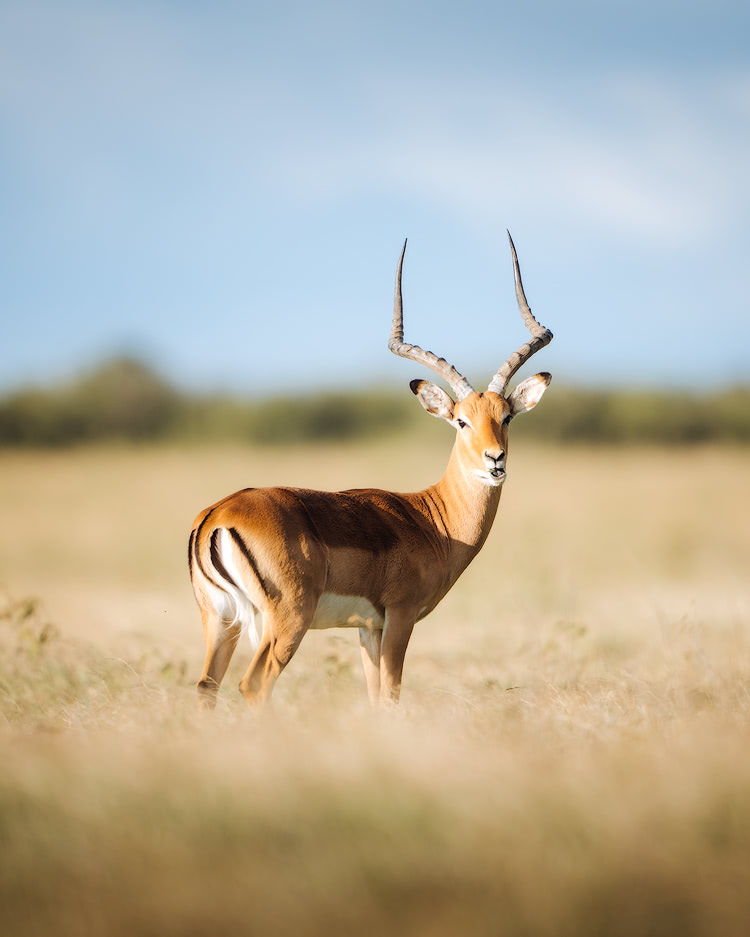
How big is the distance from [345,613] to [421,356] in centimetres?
251

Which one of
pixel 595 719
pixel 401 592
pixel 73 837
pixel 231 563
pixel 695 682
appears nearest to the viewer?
pixel 73 837

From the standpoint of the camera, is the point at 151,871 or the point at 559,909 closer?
the point at 559,909

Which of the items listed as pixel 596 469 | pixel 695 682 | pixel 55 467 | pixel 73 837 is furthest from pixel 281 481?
pixel 73 837

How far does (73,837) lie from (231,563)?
2.98 metres

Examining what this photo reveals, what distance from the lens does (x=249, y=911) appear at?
3697mm

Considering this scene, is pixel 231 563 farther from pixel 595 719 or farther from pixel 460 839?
pixel 460 839

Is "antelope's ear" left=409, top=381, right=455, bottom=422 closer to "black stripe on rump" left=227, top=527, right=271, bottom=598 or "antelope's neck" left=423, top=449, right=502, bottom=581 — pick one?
"antelope's neck" left=423, top=449, right=502, bottom=581

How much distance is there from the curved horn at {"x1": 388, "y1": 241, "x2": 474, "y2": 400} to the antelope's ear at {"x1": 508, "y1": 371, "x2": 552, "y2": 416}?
17.7 inches

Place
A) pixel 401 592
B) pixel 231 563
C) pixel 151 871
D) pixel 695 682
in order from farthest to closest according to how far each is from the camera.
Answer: pixel 695 682
pixel 401 592
pixel 231 563
pixel 151 871

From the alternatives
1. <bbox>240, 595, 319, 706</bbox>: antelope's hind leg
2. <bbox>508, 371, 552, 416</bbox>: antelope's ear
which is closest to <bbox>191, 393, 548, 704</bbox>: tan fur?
<bbox>240, 595, 319, 706</bbox>: antelope's hind leg

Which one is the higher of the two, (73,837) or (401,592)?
(401,592)

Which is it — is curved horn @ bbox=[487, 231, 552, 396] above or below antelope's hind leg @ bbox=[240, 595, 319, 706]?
above

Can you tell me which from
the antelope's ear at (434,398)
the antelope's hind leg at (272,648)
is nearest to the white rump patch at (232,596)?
the antelope's hind leg at (272,648)

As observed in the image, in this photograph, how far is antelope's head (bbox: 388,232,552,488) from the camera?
810cm
